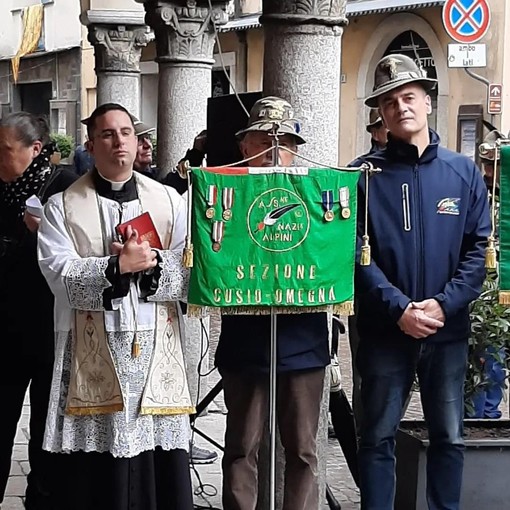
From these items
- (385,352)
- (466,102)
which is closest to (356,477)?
(385,352)

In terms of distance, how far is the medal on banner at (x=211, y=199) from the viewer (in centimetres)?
491

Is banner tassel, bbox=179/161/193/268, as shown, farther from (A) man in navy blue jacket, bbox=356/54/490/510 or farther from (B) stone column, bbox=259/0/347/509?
(B) stone column, bbox=259/0/347/509

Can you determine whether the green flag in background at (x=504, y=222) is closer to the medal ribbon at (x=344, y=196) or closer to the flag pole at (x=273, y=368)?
the medal ribbon at (x=344, y=196)

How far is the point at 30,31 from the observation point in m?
33.9

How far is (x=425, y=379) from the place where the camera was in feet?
17.8

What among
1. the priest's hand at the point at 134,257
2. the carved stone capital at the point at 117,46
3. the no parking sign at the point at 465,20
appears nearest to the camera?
the priest's hand at the point at 134,257

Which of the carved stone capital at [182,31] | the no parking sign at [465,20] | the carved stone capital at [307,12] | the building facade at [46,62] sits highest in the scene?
the building facade at [46,62]

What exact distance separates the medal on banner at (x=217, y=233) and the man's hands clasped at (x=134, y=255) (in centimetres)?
25

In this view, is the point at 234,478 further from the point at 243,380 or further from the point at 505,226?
the point at 505,226

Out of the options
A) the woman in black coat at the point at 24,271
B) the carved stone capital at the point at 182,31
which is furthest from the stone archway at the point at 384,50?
the woman in black coat at the point at 24,271

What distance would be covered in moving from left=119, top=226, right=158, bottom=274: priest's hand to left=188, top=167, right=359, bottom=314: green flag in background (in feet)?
0.64

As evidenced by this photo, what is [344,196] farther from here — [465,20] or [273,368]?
[465,20]

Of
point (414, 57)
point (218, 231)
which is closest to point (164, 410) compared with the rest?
point (218, 231)

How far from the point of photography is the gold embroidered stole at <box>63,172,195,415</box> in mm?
5020
